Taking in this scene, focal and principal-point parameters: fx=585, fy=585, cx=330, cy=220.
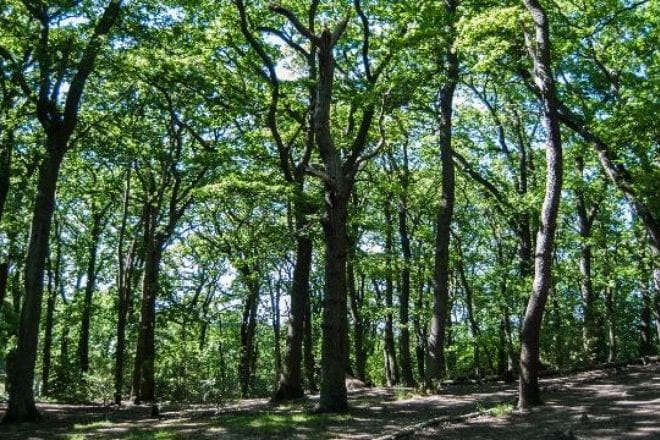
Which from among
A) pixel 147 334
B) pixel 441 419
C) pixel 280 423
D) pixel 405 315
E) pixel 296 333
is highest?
pixel 405 315

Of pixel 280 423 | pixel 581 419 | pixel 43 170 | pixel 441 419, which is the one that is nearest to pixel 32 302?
pixel 43 170

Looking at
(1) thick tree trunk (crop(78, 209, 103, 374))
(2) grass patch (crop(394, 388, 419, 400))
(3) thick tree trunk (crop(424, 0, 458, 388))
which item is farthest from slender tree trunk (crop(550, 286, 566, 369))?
(1) thick tree trunk (crop(78, 209, 103, 374))

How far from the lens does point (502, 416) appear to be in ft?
34.2

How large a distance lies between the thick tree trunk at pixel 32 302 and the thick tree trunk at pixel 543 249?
11.5 metres

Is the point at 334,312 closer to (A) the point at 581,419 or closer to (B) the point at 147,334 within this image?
(A) the point at 581,419

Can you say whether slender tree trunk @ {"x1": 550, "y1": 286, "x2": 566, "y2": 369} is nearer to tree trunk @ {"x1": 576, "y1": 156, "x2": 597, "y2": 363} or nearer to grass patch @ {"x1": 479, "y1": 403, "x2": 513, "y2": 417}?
tree trunk @ {"x1": 576, "y1": 156, "x2": 597, "y2": 363}

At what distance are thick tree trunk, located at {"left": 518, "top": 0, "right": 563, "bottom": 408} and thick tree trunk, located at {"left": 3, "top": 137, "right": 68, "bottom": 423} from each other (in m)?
11.5

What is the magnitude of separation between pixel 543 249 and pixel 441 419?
11.9 ft

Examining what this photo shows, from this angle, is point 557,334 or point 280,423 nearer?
point 280,423

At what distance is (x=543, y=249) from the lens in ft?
35.8

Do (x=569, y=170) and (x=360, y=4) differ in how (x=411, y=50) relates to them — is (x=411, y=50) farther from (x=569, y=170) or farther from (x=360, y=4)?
(x=569, y=170)

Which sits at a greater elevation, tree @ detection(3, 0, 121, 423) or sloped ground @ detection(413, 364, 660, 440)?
tree @ detection(3, 0, 121, 423)

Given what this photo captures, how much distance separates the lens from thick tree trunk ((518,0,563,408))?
35.4ft

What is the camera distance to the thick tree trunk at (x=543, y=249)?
10.8 metres
